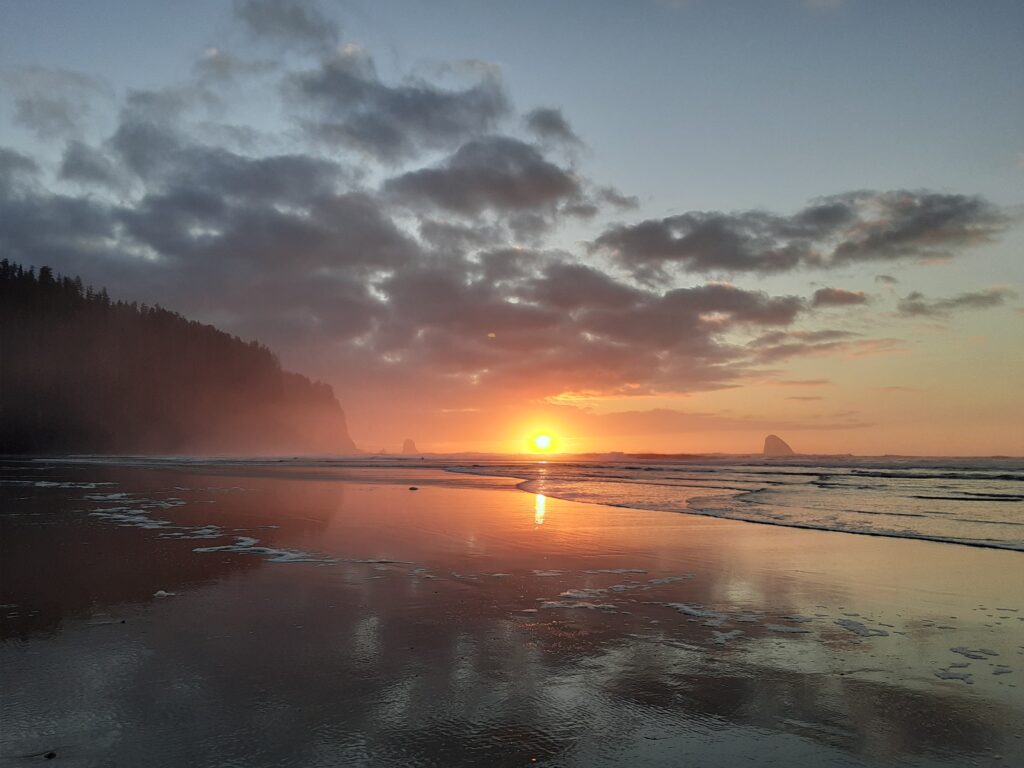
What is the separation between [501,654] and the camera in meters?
5.57

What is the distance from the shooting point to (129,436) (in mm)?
111812

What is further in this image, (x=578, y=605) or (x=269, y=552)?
(x=269, y=552)

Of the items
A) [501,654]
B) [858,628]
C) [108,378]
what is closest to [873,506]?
[858,628]

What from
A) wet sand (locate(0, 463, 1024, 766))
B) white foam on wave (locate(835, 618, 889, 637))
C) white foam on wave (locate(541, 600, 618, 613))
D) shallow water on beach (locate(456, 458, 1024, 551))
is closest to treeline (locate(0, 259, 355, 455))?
shallow water on beach (locate(456, 458, 1024, 551))

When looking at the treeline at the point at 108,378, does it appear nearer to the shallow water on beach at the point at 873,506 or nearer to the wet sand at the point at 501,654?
the shallow water on beach at the point at 873,506

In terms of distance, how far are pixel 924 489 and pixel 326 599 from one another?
3112 centimetres

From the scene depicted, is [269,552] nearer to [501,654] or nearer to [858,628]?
[501,654]

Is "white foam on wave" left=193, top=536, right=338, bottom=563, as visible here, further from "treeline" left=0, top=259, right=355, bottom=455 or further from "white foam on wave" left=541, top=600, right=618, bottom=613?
"treeline" left=0, top=259, right=355, bottom=455

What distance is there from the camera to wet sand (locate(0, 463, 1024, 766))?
12.7ft

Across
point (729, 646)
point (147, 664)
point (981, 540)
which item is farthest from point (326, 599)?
point (981, 540)

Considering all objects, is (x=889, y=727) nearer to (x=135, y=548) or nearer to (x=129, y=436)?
(x=135, y=548)

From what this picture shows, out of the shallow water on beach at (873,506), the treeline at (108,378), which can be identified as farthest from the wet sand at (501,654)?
the treeline at (108,378)

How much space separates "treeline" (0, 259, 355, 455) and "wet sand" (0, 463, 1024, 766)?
106863 mm

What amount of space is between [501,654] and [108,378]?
133 metres
